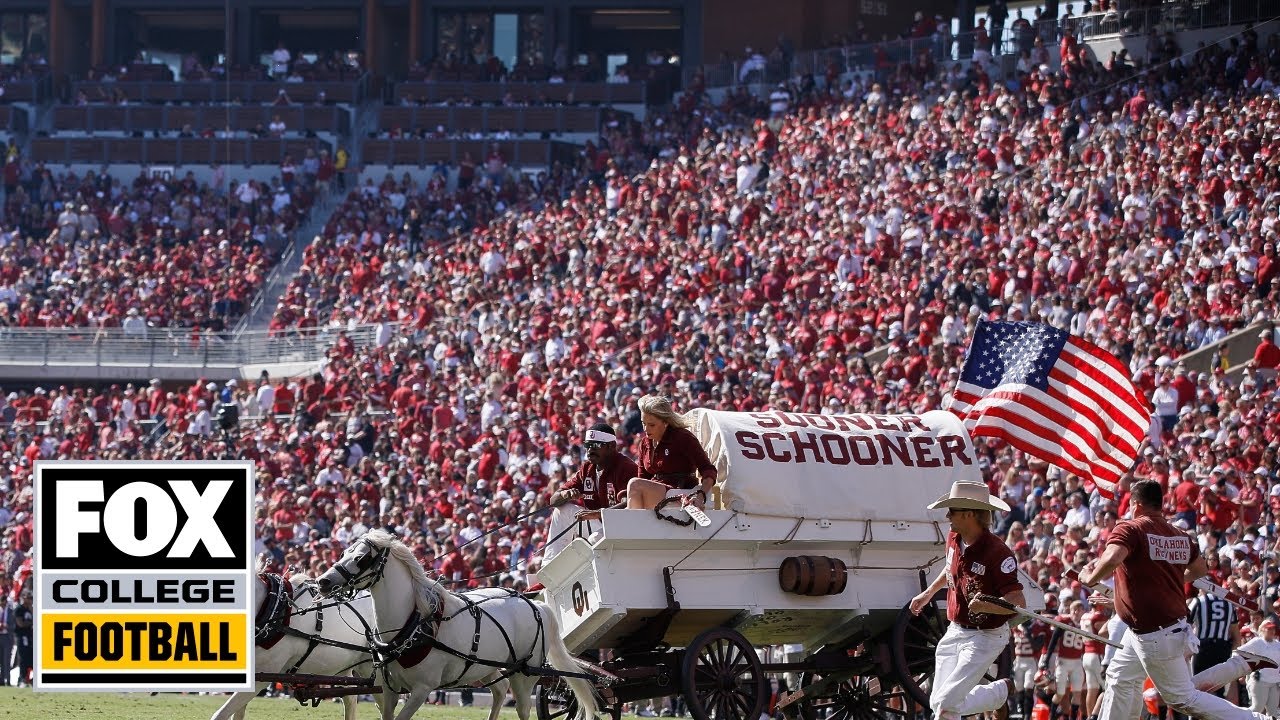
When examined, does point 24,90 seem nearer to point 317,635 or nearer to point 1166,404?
point 1166,404

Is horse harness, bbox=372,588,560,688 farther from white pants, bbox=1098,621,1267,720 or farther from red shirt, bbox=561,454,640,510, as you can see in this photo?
white pants, bbox=1098,621,1267,720

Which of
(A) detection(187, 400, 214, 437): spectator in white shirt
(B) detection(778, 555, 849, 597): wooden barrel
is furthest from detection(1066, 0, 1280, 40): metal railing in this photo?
(B) detection(778, 555, 849, 597): wooden barrel

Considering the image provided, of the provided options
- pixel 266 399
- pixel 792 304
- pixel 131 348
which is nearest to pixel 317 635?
pixel 792 304

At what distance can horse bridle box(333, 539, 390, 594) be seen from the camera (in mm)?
13617

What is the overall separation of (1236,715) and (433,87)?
35298 mm

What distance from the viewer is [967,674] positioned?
37.5ft

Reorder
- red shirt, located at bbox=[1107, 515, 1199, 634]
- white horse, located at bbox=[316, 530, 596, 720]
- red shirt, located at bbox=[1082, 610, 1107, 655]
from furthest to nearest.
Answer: red shirt, located at bbox=[1082, 610, 1107, 655] → white horse, located at bbox=[316, 530, 596, 720] → red shirt, located at bbox=[1107, 515, 1199, 634]

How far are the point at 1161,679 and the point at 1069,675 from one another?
578cm

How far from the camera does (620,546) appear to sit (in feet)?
44.4

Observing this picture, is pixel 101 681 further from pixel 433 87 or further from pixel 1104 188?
pixel 433 87

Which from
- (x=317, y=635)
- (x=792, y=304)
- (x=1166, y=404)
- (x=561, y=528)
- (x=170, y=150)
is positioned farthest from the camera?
(x=170, y=150)

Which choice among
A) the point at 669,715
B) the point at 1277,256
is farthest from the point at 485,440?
the point at 1277,256

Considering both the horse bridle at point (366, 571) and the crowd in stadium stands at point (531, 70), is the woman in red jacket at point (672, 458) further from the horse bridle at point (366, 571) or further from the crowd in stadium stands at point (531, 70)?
the crowd in stadium stands at point (531, 70)

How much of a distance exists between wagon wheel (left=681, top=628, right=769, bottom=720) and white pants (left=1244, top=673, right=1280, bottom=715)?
3.89m
